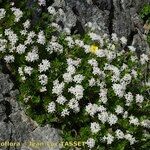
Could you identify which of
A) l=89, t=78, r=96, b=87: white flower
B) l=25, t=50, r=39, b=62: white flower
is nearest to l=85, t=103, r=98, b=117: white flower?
l=89, t=78, r=96, b=87: white flower

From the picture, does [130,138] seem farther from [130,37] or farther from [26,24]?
[130,37]

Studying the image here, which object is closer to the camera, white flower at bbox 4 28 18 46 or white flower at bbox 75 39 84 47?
white flower at bbox 4 28 18 46

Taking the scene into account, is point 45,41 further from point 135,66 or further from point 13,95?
point 135,66

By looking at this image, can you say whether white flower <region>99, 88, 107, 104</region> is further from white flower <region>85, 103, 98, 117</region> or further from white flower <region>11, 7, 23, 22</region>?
white flower <region>11, 7, 23, 22</region>

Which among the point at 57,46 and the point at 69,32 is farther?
the point at 69,32

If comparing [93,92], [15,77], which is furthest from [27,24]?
[93,92]

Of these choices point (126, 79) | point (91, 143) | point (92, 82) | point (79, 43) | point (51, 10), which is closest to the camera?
point (91, 143)

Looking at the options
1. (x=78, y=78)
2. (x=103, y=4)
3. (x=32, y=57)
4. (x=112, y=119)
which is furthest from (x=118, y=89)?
(x=103, y=4)

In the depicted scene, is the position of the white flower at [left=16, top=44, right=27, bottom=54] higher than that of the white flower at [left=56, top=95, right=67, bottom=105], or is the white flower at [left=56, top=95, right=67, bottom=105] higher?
the white flower at [left=16, top=44, right=27, bottom=54]

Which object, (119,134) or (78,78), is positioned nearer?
(119,134)
